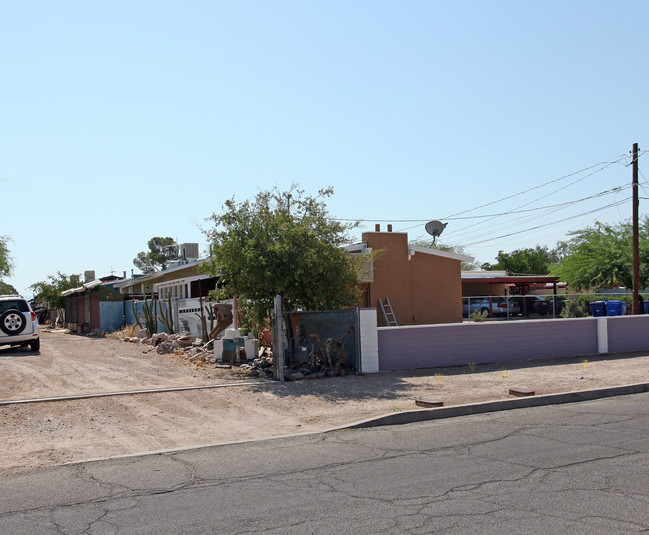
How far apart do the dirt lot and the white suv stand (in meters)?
2.01

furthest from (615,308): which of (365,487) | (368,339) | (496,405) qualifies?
(365,487)

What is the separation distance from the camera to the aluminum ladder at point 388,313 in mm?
22859

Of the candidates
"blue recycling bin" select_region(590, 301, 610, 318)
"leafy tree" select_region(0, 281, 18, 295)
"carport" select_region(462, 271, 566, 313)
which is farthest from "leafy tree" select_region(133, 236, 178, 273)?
"blue recycling bin" select_region(590, 301, 610, 318)

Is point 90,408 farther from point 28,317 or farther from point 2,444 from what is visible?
point 28,317

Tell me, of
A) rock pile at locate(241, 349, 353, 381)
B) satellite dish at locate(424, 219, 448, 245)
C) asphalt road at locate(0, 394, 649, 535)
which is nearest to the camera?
asphalt road at locate(0, 394, 649, 535)

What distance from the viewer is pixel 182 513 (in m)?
5.37

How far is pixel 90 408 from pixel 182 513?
5.79 metres

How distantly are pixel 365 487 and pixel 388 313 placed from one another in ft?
57.3

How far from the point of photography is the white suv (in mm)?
19062

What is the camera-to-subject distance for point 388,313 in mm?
23359

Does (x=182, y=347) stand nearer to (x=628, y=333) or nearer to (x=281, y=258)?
(x=281, y=258)

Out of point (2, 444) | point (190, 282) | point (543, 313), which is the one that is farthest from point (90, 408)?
point (543, 313)

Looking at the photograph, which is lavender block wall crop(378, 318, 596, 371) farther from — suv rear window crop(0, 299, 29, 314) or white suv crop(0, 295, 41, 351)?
suv rear window crop(0, 299, 29, 314)

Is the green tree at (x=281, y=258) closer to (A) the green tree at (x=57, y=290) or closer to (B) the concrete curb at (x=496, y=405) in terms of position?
(B) the concrete curb at (x=496, y=405)
